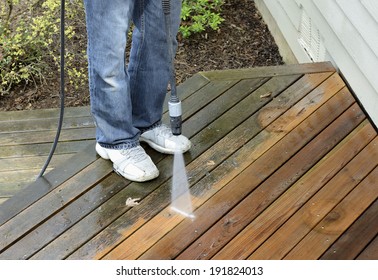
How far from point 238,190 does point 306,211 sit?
0.29 metres

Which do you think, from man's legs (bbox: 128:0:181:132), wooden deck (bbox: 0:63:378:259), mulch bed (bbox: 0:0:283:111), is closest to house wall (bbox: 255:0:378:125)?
wooden deck (bbox: 0:63:378:259)

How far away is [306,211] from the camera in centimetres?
281

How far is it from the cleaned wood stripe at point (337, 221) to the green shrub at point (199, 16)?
7.50 feet

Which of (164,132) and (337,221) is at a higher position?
(337,221)

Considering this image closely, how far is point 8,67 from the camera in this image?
4758 mm

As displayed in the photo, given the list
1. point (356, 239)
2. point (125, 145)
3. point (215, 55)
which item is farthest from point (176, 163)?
point (215, 55)

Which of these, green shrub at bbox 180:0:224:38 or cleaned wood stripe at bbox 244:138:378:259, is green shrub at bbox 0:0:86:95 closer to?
green shrub at bbox 180:0:224:38

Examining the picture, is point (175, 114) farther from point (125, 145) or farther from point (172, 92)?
point (125, 145)

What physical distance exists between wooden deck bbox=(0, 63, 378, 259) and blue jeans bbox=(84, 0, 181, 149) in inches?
6.8

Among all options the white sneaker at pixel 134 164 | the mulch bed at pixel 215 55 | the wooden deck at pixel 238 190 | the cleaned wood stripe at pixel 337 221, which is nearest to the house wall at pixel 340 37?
the wooden deck at pixel 238 190

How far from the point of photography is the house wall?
10.4ft

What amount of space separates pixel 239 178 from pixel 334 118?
60 cm
